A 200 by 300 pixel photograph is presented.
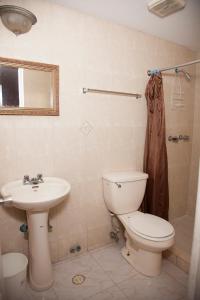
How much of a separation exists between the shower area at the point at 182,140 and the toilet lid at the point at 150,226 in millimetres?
663

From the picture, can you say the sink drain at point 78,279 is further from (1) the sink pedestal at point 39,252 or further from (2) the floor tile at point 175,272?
(2) the floor tile at point 175,272

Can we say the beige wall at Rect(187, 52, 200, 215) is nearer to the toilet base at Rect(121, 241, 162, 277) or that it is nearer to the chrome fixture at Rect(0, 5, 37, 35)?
the toilet base at Rect(121, 241, 162, 277)

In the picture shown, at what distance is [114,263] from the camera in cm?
192

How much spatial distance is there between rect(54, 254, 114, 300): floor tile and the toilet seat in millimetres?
476

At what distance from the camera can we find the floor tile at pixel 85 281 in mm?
1568

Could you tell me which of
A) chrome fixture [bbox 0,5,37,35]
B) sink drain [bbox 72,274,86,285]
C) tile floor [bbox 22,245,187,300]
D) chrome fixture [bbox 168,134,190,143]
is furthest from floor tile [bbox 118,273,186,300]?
chrome fixture [bbox 0,5,37,35]

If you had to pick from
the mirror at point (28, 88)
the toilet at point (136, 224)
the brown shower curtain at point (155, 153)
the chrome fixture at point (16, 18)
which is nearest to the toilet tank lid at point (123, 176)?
the toilet at point (136, 224)

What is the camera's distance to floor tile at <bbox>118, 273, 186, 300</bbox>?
1562 mm

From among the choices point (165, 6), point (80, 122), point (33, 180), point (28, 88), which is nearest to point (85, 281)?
point (33, 180)

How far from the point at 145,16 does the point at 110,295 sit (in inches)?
91.6

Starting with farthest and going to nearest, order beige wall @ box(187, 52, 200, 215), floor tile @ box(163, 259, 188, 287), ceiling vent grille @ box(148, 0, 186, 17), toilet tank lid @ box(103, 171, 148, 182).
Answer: beige wall @ box(187, 52, 200, 215) → toilet tank lid @ box(103, 171, 148, 182) → floor tile @ box(163, 259, 188, 287) → ceiling vent grille @ box(148, 0, 186, 17)

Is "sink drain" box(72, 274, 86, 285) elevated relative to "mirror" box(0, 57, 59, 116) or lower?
lower

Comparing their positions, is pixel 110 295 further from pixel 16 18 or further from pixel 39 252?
pixel 16 18

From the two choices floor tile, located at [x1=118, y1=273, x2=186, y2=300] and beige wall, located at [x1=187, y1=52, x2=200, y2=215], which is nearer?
floor tile, located at [x1=118, y1=273, x2=186, y2=300]
